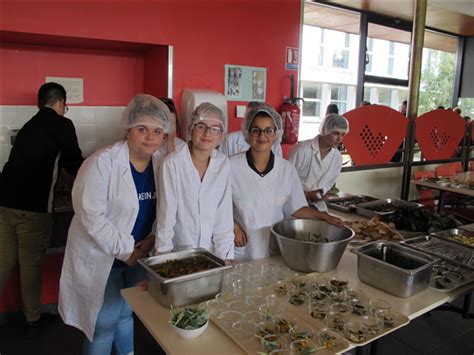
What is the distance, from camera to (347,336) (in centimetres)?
127

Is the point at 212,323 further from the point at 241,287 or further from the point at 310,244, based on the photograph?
the point at 310,244

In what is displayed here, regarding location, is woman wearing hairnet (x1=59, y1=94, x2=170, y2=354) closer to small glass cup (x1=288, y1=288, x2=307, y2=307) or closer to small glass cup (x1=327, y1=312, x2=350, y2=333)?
small glass cup (x1=288, y1=288, x2=307, y2=307)

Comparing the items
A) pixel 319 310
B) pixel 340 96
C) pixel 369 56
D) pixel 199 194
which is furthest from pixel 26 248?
pixel 369 56

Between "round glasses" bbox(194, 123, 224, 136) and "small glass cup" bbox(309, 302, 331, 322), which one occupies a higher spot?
"round glasses" bbox(194, 123, 224, 136)

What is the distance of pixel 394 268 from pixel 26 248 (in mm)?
2229

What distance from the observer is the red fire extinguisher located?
3641mm

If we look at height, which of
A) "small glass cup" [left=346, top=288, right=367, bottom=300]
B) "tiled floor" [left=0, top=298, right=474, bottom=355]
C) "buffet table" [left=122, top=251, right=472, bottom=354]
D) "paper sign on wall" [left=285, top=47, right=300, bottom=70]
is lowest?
"tiled floor" [left=0, top=298, right=474, bottom=355]

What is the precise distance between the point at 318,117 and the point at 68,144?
395cm

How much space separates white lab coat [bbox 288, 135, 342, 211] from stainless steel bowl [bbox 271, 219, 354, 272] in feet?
3.14

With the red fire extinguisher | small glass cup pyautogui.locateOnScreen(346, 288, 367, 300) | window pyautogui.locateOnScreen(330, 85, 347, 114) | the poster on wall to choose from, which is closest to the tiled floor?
small glass cup pyautogui.locateOnScreen(346, 288, 367, 300)

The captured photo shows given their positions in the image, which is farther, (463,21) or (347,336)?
(463,21)

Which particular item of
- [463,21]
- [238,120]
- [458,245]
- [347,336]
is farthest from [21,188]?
[463,21]

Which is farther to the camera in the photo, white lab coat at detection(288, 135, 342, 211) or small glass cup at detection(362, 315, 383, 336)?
white lab coat at detection(288, 135, 342, 211)

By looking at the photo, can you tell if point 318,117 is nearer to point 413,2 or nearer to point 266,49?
point 413,2
